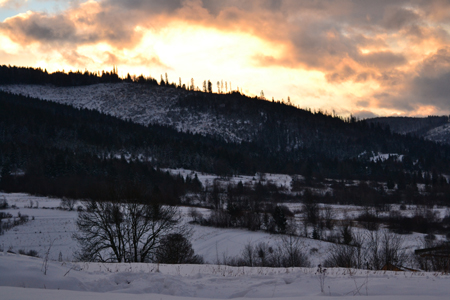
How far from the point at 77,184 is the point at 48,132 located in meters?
79.2

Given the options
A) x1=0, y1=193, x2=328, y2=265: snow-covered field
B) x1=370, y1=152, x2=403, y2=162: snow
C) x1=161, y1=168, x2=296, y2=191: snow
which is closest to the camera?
x1=0, y1=193, x2=328, y2=265: snow-covered field

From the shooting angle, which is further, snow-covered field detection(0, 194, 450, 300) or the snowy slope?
the snowy slope

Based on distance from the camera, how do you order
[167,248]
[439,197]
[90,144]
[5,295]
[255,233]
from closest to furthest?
[5,295] → [167,248] → [255,233] → [439,197] → [90,144]

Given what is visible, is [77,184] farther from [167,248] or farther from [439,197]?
[439,197]

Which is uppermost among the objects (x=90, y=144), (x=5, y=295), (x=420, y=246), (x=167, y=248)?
(x=90, y=144)

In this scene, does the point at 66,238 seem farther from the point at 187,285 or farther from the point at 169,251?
the point at 187,285

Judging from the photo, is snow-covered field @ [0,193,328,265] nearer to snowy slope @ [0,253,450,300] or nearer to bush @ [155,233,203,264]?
bush @ [155,233,203,264]

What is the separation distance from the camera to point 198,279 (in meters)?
8.38

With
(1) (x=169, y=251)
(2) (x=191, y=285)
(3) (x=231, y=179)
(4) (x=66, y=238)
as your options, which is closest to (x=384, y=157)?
(3) (x=231, y=179)

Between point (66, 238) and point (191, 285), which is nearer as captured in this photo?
point (191, 285)

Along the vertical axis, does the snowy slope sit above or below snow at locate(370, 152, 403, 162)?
below

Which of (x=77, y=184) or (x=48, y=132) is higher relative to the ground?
(x=48, y=132)

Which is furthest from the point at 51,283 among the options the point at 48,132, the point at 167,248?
the point at 48,132

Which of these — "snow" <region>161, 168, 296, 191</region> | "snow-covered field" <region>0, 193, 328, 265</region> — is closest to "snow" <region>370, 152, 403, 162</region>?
"snow" <region>161, 168, 296, 191</region>
